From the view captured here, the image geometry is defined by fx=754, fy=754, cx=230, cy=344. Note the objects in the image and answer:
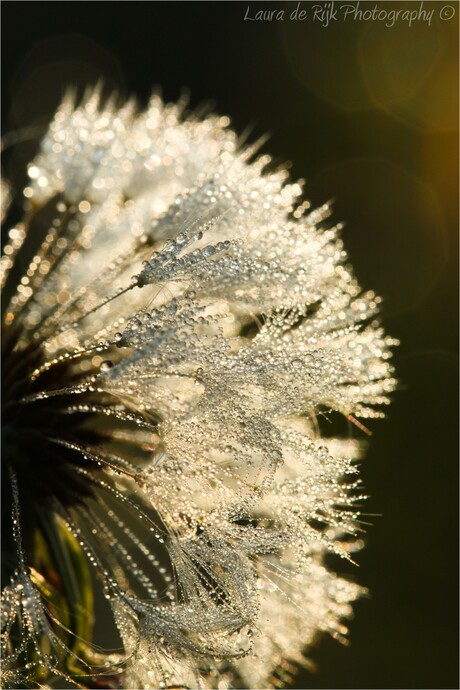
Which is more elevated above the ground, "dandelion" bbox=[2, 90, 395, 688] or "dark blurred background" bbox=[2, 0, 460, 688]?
"dark blurred background" bbox=[2, 0, 460, 688]

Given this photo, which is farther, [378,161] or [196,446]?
[378,161]

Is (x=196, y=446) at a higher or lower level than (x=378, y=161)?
lower

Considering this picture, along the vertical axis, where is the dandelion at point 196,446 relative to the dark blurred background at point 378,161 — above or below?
below

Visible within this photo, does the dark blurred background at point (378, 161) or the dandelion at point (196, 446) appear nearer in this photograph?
the dandelion at point (196, 446)

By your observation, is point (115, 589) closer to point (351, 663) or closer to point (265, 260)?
point (265, 260)

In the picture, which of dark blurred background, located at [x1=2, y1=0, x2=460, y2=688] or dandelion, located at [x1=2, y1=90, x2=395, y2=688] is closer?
dandelion, located at [x1=2, y1=90, x2=395, y2=688]
